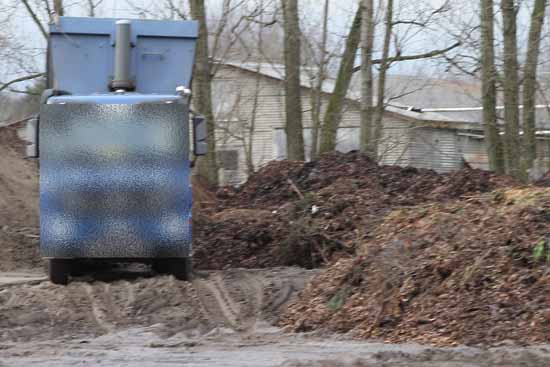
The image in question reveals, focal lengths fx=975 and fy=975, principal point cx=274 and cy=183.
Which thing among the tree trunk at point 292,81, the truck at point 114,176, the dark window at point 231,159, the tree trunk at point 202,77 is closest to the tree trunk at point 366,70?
the tree trunk at point 292,81

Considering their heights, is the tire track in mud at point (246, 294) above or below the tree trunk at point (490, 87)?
below

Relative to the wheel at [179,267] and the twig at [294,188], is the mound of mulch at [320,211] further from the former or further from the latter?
the wheel at [179,267]

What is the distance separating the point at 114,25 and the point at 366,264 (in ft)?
21.5

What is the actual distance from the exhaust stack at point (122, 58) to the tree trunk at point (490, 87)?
30.6 ft

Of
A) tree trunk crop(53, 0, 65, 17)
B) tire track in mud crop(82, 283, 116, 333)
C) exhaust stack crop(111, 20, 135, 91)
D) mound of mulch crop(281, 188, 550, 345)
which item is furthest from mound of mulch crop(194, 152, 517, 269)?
tree trunk crop(53, 0, 65, 17)

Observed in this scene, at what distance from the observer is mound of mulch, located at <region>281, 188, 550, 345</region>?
34.1 ft

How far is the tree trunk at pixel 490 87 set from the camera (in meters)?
22.1

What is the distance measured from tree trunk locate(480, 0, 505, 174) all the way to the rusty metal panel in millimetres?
10466

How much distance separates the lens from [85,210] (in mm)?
13680

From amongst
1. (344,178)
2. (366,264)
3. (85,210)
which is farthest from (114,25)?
(366,264)

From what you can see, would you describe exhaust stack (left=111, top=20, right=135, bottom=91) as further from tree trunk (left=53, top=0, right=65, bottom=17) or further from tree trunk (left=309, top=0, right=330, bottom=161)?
tree trunk (left=309, top=0, right=330, bottom=161)

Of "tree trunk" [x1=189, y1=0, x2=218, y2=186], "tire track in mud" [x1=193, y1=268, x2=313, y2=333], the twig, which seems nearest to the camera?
"tire track in mud" [x1=193, y1=268, x2=313, y2=333]

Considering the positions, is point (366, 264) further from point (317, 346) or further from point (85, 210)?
point (85, 210)

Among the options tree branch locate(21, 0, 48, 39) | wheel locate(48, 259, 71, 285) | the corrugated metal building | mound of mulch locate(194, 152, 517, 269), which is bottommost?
wheel locate(48, 259, 71, 285)
